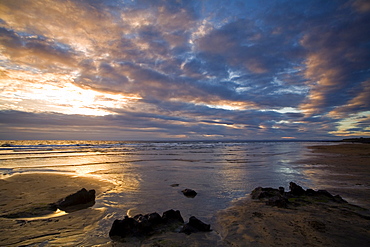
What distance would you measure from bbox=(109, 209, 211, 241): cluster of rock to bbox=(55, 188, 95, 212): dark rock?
→ 3.43 meters

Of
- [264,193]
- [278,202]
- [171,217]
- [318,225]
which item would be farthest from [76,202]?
[318,225]

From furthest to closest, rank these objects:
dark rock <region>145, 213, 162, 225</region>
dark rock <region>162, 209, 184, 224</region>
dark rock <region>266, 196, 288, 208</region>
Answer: dark rock <region>266, 196, 288, 208</region>
dark rock <region>162, 209, 184, 224</region>
dark rock <region>145, 213, 162, 225</region>

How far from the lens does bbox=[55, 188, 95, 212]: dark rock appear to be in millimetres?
7785

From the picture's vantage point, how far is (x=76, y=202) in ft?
26.5

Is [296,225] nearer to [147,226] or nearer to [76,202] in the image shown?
[147,226]

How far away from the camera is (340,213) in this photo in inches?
260

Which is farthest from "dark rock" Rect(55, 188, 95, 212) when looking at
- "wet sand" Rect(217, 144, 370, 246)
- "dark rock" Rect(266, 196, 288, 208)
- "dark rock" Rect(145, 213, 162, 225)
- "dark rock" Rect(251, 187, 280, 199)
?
"dark rock" Rect(266, 196, 288, 208)

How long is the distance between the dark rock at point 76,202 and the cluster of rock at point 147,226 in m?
3.43

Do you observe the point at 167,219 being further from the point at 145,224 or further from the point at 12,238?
the point at 12,238

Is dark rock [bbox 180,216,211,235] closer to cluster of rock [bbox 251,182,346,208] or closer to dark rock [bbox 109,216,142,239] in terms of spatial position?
dark rock [bbox 109,216,142,239]

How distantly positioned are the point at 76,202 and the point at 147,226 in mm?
4414

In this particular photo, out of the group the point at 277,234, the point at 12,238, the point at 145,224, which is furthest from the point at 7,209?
the point at 277,234

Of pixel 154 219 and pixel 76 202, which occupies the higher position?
pixel 154 219

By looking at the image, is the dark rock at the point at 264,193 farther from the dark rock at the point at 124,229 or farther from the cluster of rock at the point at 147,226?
the dark rock at the point at 124,229
